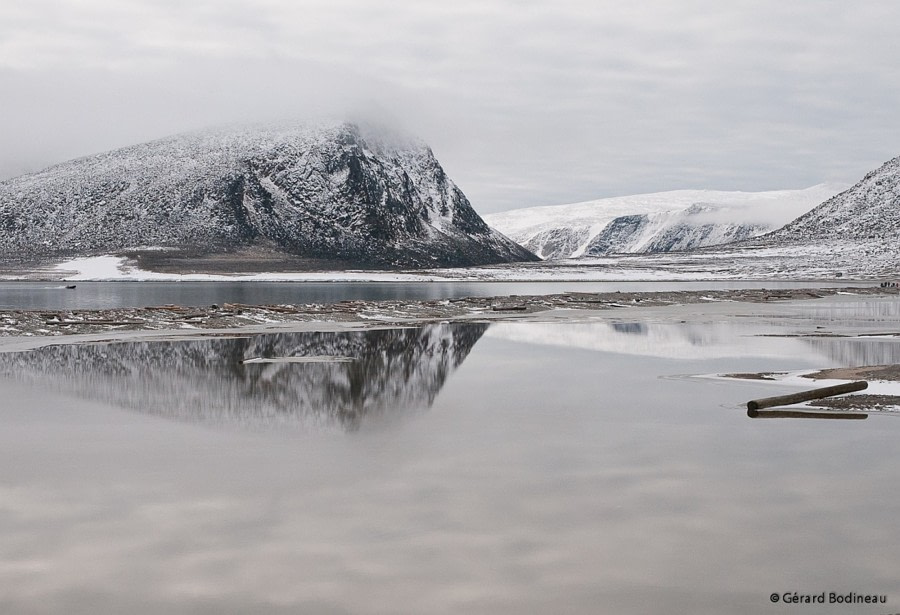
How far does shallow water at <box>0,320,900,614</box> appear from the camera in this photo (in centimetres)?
928

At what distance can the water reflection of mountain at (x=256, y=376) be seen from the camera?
66.2 ft

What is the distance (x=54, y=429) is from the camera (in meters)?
17.9

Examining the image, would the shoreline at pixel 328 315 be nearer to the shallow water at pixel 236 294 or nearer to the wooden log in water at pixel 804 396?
the shallow water at pixel 236 294

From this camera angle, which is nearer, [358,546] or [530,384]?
[358,546]

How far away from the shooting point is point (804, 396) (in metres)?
19.8

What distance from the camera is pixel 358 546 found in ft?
34.3

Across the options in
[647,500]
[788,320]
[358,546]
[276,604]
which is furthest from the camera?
[788,320]

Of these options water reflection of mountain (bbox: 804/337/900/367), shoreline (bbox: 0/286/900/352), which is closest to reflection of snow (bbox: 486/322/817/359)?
water reflection of mountain (bbox: 804/337/900/367)

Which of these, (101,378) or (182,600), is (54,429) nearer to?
(101,378)

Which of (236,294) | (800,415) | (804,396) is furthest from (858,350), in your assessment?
(236,294)

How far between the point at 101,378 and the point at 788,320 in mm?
37111

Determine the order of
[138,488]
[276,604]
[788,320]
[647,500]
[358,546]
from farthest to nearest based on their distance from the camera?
1. [788,320]
2. [138,488]
3. [647,500]
4. [358,546]
5. [276,604]

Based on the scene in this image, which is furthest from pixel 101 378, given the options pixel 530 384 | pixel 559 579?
pixel 559 579

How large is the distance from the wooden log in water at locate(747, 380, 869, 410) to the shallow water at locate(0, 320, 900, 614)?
57 centimetres
